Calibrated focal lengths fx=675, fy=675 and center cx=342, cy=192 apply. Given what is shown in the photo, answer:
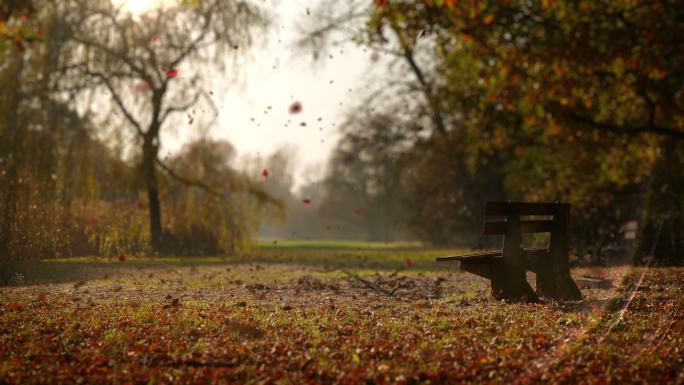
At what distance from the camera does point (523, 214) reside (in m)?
8.23

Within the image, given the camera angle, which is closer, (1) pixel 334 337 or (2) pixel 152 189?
(1) pixel 334 337

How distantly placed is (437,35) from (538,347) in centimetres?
699

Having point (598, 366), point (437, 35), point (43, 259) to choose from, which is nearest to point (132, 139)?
point (43, 259)

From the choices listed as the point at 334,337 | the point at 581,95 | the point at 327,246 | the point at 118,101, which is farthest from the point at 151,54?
the point at 327,246

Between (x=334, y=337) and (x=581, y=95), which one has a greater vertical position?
(x=581, y=95)

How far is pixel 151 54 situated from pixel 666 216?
14861 millimetres

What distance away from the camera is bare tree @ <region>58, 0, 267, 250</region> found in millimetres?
19484

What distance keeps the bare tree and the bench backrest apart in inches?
558

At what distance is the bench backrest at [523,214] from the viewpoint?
26.0ft

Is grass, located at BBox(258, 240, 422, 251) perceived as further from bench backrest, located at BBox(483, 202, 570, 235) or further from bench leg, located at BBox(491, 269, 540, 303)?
bench backrest, located at BBox(483, 202, 570, 235)

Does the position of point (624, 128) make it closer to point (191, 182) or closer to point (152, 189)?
point (191, 182)

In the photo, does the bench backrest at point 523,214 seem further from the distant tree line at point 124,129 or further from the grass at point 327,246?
the grass at point 327,246

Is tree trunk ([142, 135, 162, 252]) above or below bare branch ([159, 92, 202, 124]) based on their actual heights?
below

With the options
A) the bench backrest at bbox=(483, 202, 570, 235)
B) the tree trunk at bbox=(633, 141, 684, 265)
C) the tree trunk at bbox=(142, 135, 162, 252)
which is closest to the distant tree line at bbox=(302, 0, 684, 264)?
the tree trunk at bbox=(633, 141, 684, 265)
